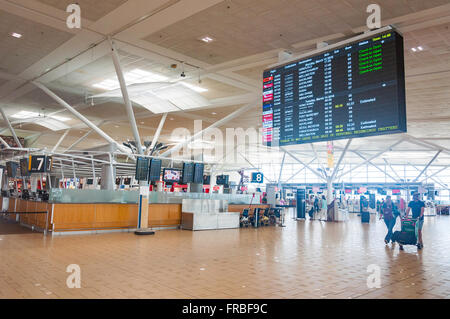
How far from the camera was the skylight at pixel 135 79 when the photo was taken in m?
12.2

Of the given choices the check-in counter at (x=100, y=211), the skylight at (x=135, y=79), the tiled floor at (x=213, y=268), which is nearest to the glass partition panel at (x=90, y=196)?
the check-in counter at (x=100, y=211)

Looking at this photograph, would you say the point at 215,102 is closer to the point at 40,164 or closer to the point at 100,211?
the point at 100,211

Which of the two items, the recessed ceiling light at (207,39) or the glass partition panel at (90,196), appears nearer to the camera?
the recessed ceiling light at (207,39)

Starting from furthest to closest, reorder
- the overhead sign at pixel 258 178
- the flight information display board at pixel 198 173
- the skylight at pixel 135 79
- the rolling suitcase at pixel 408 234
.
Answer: the overhead sign at pixel 258 178, the flight information display board at pixel 198 173, the skylight at pixel 135 79, the rolling suitcase at pixel 408 234

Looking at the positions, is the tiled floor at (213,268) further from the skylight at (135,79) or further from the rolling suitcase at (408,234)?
the skylight at (135,79)

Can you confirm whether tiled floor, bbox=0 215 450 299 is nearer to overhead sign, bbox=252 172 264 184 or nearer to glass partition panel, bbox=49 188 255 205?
glass partition panel, bbox=49 188 255 205

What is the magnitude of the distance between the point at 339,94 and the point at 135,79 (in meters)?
8.56

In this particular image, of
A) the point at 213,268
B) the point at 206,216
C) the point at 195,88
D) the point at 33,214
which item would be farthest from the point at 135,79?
the point at 213,268

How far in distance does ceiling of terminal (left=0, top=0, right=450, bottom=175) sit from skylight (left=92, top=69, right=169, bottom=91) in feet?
0.36

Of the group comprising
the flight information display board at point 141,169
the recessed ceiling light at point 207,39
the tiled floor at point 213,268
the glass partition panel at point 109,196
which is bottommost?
the tiled floor at point 213,268

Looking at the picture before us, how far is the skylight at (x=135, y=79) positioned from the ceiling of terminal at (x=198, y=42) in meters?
0.11

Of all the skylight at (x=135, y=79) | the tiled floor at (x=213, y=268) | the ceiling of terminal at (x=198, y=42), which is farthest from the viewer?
the skylight at (x=135, y=79)

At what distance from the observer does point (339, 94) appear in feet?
21.5
